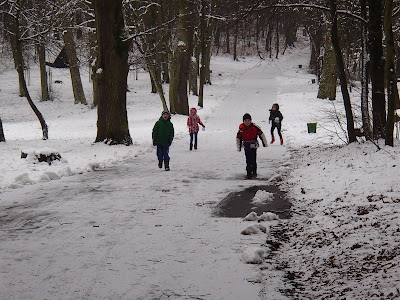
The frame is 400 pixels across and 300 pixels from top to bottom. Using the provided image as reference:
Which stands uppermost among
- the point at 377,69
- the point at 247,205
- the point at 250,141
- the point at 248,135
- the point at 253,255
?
the point at 377,69

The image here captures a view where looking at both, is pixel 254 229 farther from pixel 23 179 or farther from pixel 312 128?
pixel 312 128

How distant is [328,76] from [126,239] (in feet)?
87.1

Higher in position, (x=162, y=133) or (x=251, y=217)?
(x=162, y=133)

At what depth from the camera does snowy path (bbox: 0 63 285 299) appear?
446cm

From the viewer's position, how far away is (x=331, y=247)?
5238 millimetres

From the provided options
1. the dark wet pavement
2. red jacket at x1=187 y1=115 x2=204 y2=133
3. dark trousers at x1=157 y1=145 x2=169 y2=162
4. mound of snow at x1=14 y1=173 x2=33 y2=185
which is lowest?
the dark wet pavement

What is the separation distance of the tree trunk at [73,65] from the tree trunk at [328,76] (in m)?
17.7

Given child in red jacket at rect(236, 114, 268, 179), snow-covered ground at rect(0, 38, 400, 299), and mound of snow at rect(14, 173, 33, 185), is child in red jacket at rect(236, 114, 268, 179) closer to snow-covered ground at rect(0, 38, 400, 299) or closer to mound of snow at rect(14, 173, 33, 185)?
snow-covered ground at rect(0, 38, 400, 299)

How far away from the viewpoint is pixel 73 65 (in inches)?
1230

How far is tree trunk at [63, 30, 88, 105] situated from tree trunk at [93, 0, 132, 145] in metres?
16.2

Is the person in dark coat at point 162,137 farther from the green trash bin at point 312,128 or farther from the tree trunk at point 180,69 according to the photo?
the tree trunk at point 180,69

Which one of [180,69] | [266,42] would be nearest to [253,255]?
[266,42]

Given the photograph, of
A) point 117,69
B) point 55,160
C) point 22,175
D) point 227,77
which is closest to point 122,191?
point 22,175

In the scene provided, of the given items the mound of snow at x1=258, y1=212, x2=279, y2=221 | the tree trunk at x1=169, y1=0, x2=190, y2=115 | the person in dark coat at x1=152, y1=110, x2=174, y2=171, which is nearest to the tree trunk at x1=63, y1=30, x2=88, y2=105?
the tree trunk at x1=169, y1=0, x2=190, y2=115
